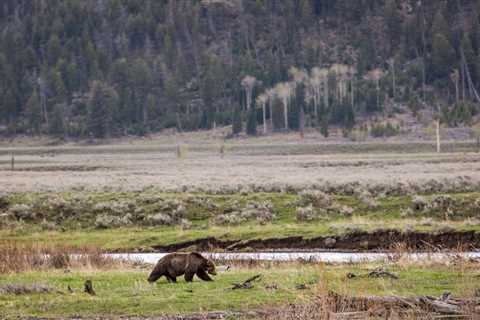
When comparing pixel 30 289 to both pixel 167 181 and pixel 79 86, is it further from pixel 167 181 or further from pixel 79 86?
pixel 79 86

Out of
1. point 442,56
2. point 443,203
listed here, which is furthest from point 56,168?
point 442,56

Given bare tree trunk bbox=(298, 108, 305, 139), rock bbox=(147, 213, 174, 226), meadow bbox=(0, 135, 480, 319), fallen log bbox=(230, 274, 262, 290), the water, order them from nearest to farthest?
1. meadow bbox=(0, 135, 480, 319)
2. fallen log bbox=(230, 274, 262, 290)
3. the water
4. rock bbox=(147, 213, 174, 226)
5. bare tree trunk bbox=(298, 108, 305, 139)

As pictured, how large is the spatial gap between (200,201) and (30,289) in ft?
75.0

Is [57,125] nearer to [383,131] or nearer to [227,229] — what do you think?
[383,131]

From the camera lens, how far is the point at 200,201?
39438mm

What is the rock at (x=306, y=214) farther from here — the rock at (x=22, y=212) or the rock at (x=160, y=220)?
the rock at (x=22, y=212)

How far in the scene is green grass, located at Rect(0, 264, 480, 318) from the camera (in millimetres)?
14891

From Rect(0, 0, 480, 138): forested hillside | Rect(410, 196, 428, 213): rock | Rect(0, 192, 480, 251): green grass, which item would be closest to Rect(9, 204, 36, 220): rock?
Rect(0, 192, 480, 251): green grass

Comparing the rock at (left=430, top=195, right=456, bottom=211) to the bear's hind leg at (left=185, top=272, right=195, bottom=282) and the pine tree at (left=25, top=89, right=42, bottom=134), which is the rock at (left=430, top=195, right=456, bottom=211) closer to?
the bear's hind leg at (left=185, top=272, right=195, bottom=282)

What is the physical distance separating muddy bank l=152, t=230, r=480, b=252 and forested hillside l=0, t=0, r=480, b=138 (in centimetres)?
8308

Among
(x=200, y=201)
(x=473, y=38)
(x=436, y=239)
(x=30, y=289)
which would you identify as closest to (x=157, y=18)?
(x=473, y=38)

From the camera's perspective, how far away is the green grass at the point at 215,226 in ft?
105

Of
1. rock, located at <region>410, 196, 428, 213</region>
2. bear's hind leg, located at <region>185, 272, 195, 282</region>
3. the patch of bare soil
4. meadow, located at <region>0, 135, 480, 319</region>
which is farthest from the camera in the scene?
the patch of bare soil

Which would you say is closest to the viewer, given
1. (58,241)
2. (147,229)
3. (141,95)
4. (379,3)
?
(58,241)
